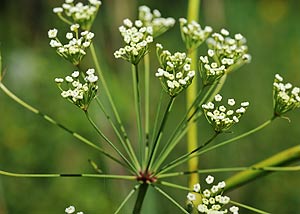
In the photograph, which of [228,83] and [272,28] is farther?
[272,28]

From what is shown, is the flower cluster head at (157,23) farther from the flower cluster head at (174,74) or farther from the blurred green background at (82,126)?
the blurred green background at (82,126)

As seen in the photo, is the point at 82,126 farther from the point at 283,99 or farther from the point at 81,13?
the point at 283,99

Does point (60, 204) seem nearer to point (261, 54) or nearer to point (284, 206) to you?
point (284, 206)

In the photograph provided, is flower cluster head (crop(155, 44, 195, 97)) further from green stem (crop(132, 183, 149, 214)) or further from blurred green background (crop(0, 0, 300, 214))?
blurred green background (crop(0, 0, 300, 214))

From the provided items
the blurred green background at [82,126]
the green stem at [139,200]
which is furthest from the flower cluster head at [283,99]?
the blurred green background at [82,126]

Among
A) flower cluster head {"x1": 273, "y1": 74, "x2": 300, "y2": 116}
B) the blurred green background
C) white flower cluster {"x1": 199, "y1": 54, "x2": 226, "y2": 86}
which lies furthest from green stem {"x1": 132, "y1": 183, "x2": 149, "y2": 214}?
the blurred green background

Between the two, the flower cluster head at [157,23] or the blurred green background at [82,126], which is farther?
the blurred green background at [82,126]

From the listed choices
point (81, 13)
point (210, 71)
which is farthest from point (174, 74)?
point (81, 13)

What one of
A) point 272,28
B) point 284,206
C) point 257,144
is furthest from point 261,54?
point 284,206
